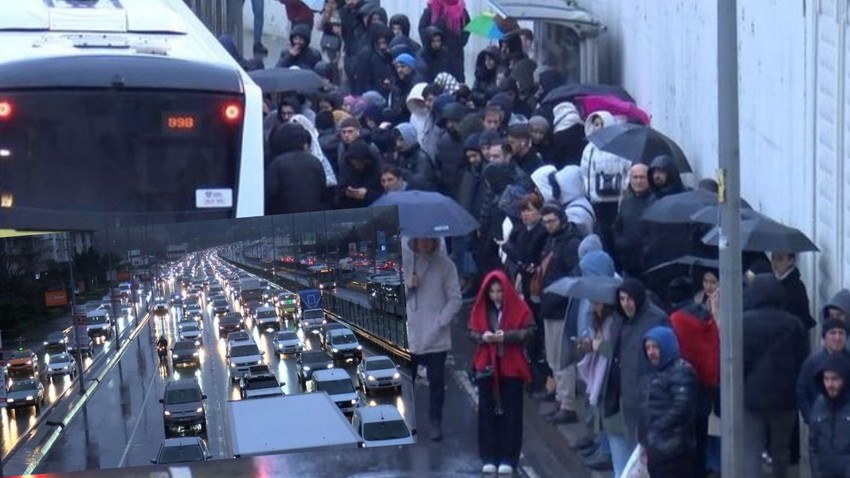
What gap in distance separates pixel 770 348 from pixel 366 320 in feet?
8.62

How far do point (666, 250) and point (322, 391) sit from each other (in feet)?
12.7

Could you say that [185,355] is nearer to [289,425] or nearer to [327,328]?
[289,425]

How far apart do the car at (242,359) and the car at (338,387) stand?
30 cm

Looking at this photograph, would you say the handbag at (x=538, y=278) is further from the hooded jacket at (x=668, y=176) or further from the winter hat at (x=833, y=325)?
the winter hat at (x=833, y=325)

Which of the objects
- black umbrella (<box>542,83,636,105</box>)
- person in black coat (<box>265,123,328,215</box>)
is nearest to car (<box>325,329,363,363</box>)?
person in black coat (<box>265,123,328,215</box>)

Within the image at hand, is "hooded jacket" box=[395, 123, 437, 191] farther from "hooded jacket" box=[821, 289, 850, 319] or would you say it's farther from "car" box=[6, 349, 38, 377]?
"car" box=[6, 349, 38, 377]

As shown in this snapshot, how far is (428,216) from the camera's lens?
11617 mm

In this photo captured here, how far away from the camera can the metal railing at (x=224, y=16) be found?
2451cm

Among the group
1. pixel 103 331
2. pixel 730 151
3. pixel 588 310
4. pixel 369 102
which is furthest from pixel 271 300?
pixel 369 102

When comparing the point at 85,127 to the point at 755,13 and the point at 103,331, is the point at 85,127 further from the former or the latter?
the point at 755,13

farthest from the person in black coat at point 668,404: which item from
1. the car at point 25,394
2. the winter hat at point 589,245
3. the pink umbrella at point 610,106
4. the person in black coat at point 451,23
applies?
the person in black coat at point 451,23

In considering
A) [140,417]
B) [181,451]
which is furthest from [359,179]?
[181,451]

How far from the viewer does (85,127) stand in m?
11.7

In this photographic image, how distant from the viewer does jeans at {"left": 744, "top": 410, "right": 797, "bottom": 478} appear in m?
10.1
